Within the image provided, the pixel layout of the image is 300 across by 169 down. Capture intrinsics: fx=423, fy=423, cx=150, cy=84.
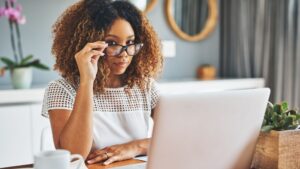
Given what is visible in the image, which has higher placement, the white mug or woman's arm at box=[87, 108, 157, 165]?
the white mug

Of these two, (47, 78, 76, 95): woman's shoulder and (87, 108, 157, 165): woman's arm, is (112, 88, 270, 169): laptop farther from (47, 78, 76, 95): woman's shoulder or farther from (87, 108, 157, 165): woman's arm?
(47, 78, 76, 95): woman's shoulder

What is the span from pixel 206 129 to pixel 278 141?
0.23m

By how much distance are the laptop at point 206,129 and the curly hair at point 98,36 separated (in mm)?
638

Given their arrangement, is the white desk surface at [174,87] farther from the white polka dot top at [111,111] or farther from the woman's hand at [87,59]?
the woman's hand at [87,59]

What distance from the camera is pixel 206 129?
3.28 feet

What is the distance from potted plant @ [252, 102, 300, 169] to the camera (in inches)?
43.7

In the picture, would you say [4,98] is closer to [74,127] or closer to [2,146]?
[2,146]

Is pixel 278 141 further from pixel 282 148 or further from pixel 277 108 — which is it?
pixel 277 108

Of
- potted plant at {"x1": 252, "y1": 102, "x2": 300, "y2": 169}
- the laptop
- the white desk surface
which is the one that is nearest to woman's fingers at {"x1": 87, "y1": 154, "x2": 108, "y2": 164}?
the laptop

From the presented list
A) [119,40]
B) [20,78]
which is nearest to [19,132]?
[20,78]

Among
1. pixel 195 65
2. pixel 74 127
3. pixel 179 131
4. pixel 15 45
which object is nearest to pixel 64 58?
pixel 74 127

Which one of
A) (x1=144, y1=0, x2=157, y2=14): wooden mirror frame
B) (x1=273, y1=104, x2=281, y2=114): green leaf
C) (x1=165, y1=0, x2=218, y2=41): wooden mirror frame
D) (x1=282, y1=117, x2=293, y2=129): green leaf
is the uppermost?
(x1=144, y1=0, x2=157, y2=14): wooden mirror frame

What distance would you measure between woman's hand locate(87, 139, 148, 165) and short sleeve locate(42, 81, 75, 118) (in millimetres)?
226

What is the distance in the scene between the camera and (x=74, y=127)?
1361mm
